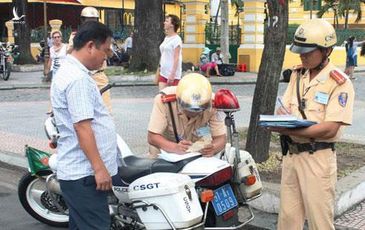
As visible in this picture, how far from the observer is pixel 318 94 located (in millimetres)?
3713

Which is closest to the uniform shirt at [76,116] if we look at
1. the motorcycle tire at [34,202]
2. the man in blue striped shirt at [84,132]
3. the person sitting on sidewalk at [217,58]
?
the man in blue striped shirt at [84,132]

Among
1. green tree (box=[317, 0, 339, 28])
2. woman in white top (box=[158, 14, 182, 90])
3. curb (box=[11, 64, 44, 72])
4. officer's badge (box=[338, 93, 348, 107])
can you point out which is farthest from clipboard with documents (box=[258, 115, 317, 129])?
green tree (box=[317, 0, 339, 28])

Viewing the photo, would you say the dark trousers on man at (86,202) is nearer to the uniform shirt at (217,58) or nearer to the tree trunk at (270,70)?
the tree trunk at (270,70)

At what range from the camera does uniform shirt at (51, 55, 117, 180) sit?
10.8 feet

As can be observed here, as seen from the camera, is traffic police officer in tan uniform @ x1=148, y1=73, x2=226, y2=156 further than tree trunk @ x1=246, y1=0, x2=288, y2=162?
No

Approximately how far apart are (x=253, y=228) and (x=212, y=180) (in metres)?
1.41

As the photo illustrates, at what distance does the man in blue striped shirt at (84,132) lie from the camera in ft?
10.8

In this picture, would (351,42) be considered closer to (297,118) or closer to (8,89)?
(8,89)

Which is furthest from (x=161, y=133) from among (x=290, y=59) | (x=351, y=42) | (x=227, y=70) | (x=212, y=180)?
(x=290, y=59)

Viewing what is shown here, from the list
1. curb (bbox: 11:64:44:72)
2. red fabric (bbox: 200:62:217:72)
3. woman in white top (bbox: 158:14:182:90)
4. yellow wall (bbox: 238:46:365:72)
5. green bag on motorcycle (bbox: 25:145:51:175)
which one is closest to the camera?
green bag on motorcycle (bbox: 25:145:51:175)

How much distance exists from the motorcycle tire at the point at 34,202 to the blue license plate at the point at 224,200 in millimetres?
1898

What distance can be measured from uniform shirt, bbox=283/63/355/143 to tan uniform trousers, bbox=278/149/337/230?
5.6 inches

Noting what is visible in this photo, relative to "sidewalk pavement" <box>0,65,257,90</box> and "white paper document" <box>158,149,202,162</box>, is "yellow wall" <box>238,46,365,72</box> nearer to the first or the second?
"sidewalk pavement" <box>0,65,257,90</box>

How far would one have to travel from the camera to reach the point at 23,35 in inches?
993
